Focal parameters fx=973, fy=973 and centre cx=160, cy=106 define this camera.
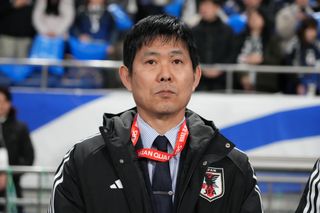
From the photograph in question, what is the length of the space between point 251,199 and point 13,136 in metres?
6.96

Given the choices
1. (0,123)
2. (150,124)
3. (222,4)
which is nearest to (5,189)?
(0,123)

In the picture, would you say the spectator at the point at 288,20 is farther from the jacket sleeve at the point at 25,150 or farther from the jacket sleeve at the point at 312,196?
the jacket sleeve at the point at 312,196

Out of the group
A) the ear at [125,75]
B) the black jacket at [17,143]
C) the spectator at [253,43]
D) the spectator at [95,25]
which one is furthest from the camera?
the spectator at [95,25]

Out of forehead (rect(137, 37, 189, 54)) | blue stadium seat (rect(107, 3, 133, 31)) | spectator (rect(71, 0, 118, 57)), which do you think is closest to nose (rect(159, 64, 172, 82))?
forehead (rect(137, 37, 189, 54))

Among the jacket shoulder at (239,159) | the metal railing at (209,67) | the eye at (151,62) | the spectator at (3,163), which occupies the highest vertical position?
the eye at (151,62)

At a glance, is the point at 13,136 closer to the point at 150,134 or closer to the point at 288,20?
the point at 288,20

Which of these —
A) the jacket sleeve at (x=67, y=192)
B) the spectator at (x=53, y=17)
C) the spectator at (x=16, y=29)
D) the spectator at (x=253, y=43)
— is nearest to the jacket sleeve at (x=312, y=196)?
the jacket sleeve at (x=67, y=192)

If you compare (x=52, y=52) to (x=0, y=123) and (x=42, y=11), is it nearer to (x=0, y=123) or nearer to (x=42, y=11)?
(x=42, y=11)

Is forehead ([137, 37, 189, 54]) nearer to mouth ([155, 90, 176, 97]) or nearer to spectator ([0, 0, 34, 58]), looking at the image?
mouth ([155, 90, 176, 97])

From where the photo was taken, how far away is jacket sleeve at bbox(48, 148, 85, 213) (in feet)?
14.8

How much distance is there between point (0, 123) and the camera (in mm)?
11297

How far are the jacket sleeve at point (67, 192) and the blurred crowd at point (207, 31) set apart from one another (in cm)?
818

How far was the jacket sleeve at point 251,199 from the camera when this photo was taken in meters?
4.53

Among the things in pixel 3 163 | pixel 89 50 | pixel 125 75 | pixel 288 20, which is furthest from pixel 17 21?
pixel 125 75
